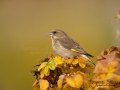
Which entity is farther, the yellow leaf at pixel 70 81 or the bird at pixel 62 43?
the bird at pixel 62 43

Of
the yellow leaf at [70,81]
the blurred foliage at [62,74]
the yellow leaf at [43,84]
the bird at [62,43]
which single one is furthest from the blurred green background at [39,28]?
the yellow leaf at [70,81]

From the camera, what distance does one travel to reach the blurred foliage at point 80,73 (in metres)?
1.18

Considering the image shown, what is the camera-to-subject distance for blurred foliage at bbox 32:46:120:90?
118cm

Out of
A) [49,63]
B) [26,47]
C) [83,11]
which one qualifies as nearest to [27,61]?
[26,47]

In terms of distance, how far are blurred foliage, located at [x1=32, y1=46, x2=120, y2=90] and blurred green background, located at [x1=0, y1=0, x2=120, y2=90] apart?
319 cm

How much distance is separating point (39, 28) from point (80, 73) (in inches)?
175

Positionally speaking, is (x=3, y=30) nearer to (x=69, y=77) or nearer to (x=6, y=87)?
(x=6, y=87)

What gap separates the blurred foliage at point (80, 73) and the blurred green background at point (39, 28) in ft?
10.5

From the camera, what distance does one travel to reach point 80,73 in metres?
1.45

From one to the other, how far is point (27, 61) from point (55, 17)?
1.23m

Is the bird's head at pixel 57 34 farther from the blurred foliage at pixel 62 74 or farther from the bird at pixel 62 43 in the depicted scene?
the blurred foliage at pixel 62 74

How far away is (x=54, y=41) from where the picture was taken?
2793 millimetres

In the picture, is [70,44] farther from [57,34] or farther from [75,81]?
[75,81]

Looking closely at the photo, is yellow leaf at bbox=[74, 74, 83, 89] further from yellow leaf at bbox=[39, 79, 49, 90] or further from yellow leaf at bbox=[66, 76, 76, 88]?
yellow leaf at bbox=[39, 79, 49, 90]
